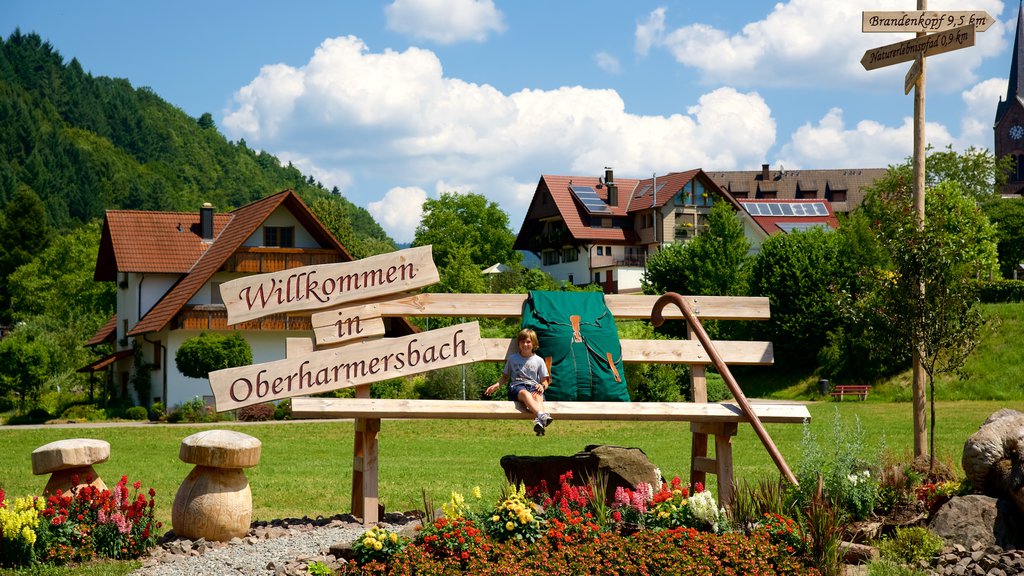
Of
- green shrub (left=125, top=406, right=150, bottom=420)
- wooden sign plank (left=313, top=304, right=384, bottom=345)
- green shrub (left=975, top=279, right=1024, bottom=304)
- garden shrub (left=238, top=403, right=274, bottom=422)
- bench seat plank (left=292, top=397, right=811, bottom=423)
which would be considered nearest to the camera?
bench seat plank (left=292, top=397, right=811, bottom=423)

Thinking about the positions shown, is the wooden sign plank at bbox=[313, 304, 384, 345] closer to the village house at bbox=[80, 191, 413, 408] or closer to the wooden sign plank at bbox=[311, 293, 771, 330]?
the wooden sign plank at bbox=[311, 293, 771, 330]

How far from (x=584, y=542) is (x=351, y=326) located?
3104mm

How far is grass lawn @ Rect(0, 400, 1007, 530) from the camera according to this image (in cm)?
1355

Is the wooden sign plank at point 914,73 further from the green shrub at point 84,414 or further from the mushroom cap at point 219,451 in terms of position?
the green shrub at point 84,414

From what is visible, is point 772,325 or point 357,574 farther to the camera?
point 772,325

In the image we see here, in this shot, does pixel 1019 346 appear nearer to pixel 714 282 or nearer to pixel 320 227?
pixel 714 282

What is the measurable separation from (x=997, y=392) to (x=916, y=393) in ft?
90.8

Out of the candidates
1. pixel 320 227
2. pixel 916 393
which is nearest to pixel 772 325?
pixel 320 227

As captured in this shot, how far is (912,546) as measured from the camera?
754 cm

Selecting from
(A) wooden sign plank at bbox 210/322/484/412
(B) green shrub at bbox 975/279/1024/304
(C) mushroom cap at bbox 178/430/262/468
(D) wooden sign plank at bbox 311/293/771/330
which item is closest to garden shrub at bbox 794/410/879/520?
(D) wooden sign plank at bbox 311/293/771/330

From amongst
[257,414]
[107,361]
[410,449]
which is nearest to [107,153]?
[107,361]

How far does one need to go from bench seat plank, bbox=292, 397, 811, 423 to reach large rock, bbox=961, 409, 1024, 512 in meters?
1.39

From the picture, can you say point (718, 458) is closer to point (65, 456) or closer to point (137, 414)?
point (65, 456)

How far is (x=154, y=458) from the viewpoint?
66.6 ft
